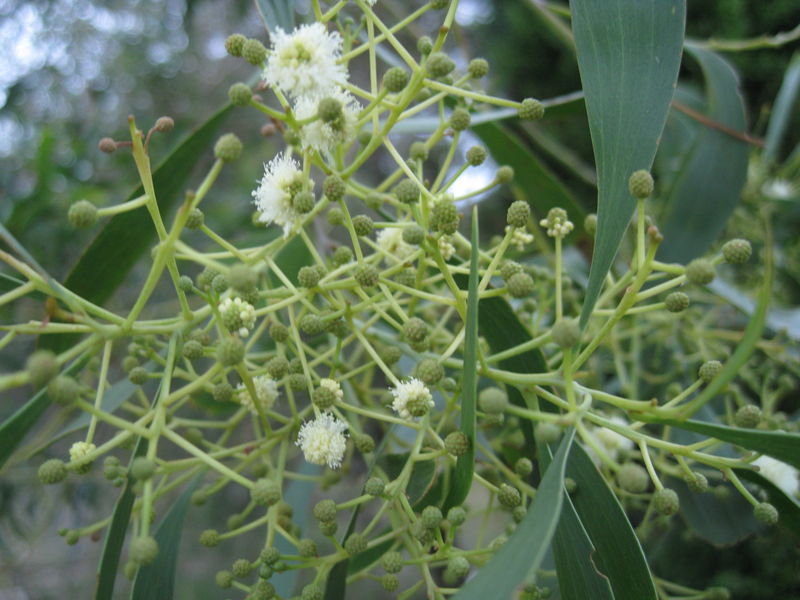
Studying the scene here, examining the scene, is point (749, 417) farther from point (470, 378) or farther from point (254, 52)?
point (254, 52)

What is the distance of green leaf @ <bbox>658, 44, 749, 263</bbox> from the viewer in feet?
4.33

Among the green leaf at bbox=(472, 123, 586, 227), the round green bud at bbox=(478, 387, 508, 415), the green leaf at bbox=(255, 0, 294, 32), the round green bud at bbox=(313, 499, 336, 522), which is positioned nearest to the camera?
the round green bud at bbox=(478, 387, 508, 415)

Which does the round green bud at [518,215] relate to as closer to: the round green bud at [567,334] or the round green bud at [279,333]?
the round green bud at [567,334]

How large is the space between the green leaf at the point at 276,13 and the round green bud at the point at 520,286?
53 cm

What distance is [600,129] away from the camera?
736mm

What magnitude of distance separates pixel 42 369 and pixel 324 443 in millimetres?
291

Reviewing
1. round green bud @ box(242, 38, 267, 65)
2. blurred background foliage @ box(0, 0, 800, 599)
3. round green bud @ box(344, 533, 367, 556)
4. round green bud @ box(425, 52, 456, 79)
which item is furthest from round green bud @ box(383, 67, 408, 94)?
blurred background foliage @ box(0, 0, 800, 599)

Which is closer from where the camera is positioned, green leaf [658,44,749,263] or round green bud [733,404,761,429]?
round green bud [733,404,761,429]

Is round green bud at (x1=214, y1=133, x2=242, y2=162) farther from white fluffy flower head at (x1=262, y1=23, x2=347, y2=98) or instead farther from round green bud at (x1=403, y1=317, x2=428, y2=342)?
round green bud at (x1=403, y1=317, x2=428, y2=342)

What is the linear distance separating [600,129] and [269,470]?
0.58 metres

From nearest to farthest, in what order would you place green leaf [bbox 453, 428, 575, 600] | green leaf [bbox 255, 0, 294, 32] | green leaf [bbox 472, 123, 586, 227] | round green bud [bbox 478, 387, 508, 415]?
green leaf [bbox 453, 428, 575, 600] → round green bud [bbox 478, 387, 508, 415] → green leaf [bbox 255, 0, 294, 32] → green leaf [bbox 472, 123, 586, 227]

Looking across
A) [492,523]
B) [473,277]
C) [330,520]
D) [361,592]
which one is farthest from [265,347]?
[361,592]

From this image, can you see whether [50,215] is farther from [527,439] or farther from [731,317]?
[731,317]

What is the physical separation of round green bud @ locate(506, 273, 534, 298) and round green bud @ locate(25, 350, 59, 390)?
0.42 m
